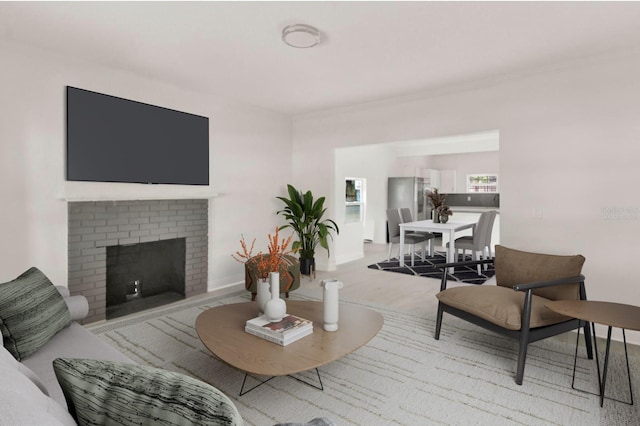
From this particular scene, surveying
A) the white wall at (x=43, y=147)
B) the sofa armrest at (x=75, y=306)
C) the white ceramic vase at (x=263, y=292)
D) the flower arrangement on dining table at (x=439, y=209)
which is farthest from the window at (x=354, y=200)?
the sofa armrest at (x=75, y=306)

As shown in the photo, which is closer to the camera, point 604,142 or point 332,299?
point 332,299

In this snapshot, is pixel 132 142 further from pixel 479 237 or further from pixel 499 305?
pixel 479 237

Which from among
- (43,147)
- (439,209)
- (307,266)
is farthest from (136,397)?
(439,209)

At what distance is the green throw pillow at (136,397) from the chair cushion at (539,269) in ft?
9.30

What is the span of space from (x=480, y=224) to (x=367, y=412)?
4.17 meters

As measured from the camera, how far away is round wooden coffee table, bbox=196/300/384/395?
191cm

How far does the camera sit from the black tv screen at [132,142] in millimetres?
3375

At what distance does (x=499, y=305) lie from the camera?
8.32 feet

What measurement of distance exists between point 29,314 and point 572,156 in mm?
4305

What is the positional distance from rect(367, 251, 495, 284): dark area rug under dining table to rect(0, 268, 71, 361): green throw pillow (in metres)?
4.45

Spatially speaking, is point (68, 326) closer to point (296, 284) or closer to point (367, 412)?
point (367, 412)

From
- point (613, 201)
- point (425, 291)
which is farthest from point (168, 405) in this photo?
point (425, 291)

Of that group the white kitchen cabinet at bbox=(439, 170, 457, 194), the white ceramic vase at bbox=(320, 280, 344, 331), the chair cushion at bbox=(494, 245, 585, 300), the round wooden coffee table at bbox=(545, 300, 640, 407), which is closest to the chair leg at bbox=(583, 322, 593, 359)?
the chair cushion at bbox=(494, 245, 585, 300)

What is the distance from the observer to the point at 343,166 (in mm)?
6305
